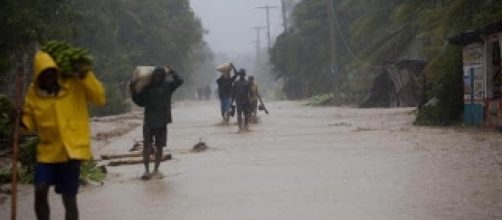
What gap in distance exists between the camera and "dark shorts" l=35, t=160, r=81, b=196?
574 centimetres

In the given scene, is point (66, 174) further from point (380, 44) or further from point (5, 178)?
point (380, 44)

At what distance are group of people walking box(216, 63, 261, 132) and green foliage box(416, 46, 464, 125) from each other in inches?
184

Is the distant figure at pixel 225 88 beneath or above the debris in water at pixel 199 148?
above

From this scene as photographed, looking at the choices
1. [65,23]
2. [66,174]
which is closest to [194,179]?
[66,174]

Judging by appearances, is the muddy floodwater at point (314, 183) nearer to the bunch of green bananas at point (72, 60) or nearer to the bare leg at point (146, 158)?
the bare leg at point (146, 158)

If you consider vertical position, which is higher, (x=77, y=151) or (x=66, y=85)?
(x=66, y=85)

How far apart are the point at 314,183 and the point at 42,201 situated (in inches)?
168

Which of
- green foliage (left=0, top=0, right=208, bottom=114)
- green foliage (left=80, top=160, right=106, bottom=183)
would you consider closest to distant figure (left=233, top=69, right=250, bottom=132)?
green foliage (left=0, top=0, right=208, bottom=114)

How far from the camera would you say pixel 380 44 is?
1362 inches

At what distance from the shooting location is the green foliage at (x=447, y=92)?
19.5 metres

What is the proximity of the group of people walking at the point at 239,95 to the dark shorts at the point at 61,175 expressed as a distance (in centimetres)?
1378

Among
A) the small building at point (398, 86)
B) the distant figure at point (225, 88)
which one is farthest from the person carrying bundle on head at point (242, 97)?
the small building at point (398, 86)

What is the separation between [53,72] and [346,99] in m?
38.7

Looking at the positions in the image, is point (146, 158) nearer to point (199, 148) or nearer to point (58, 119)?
point (199, 148)
